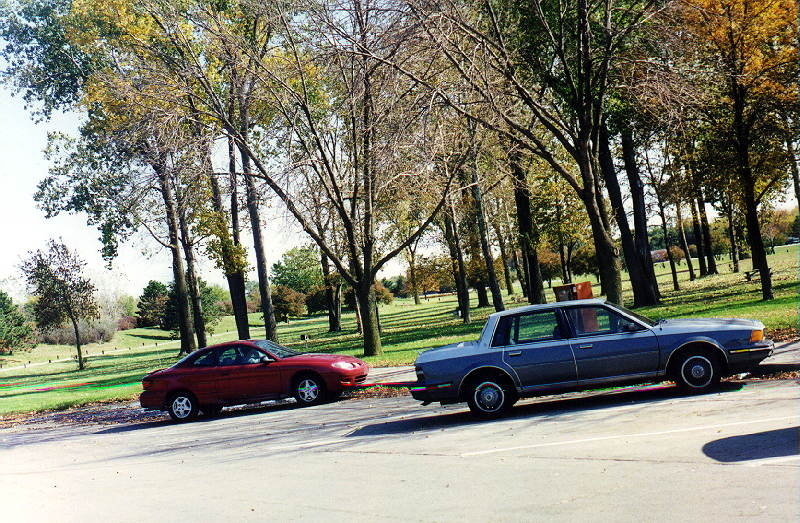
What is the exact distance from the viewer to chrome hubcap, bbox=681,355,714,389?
32.9 feet

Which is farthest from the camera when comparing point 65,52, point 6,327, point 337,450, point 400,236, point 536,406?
point 6,327

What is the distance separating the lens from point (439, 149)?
19.6 m

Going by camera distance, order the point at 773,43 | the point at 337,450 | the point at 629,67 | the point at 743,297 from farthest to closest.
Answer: the point at 743,297 < the point at 773,43 < the point at 629,67 < the point at 337,450

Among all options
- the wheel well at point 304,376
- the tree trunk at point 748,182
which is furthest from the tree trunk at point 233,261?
the tree trunk at point 748,182

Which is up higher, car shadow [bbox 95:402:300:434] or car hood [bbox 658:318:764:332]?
car hood [bbox 658:318:764:332]

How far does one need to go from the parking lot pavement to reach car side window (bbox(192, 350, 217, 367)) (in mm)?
2646

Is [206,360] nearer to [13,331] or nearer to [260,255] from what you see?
[260,255]

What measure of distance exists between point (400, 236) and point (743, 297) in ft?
60.7

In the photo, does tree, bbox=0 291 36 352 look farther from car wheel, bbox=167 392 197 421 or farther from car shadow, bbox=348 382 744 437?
car shadow, bbox=348 382 744 437

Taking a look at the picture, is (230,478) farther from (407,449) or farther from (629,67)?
(629,67)

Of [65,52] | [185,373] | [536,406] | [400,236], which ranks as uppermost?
[65,52]

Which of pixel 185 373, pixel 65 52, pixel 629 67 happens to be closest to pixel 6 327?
pixel 65 52

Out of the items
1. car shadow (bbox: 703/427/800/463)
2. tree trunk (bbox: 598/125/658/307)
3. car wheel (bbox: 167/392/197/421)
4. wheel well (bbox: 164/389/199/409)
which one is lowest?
car shadow (bbox: 703/427/800/463)

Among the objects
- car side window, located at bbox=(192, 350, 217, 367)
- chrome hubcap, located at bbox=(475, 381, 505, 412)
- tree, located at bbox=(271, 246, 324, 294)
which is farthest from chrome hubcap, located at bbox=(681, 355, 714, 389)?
tree, located at bbox=(271, 246, 324, 294)
